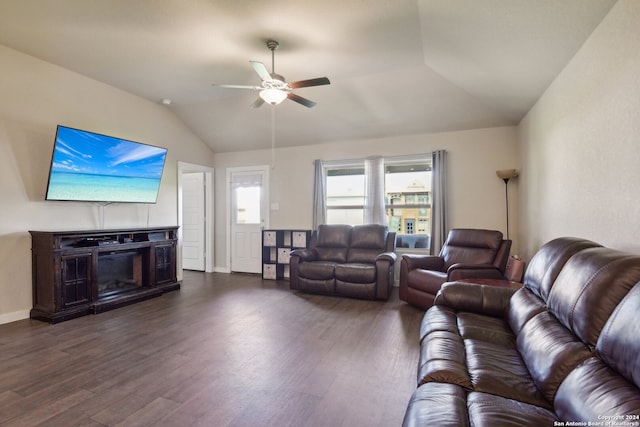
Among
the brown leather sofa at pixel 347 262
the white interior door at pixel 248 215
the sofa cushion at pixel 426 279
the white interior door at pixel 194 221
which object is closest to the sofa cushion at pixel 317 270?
the brown leather sofa at pixel 347 262

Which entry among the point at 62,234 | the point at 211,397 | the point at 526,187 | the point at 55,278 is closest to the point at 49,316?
the point at 55,278

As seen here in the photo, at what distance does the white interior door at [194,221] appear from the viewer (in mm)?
6469

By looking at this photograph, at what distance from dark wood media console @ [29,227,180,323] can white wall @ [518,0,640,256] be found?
489 centimetres

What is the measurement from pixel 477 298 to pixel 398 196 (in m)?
3.05

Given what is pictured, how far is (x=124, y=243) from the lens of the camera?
417 cm

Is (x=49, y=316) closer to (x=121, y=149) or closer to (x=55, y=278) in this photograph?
(x=55, y=278)

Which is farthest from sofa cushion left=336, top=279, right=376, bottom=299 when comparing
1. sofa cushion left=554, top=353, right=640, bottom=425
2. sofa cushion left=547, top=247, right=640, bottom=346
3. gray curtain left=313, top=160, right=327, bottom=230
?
sofa cushion left=554, top=353, right=640, bottom=425

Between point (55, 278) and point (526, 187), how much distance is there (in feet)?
18.6

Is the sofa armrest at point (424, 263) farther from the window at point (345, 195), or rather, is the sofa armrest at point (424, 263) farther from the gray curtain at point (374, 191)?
→ the window at point (345, 195)

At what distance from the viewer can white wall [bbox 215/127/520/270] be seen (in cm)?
462

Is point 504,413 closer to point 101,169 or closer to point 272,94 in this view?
point 272,94

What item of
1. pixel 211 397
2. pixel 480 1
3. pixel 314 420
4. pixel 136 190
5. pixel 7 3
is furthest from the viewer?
pixel 136 190

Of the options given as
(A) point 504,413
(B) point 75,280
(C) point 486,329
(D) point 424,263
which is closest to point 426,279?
(D) point 424,263

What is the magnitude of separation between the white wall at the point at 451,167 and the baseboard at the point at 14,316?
11.8 feet
